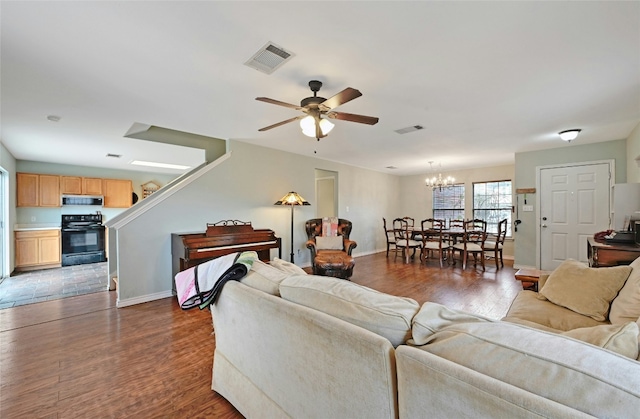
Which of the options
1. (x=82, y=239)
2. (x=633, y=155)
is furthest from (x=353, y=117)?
(x=82, y=239)

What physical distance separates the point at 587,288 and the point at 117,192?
854 centimetres

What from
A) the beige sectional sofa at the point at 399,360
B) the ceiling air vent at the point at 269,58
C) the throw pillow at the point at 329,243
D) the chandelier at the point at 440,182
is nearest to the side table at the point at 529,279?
the beige sectional sofa at the point at 399,360

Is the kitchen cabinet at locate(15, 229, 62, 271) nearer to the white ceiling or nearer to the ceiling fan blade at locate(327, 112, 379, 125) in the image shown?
the white ceiling

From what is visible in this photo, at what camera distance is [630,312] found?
1.52m

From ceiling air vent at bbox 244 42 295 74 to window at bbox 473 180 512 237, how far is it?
670 cm

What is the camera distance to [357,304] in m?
1.07

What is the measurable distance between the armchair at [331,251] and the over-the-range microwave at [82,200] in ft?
16.8

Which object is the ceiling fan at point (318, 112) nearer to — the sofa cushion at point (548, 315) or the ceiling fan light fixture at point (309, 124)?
the ceiling fan light fixture at point (309, 124)

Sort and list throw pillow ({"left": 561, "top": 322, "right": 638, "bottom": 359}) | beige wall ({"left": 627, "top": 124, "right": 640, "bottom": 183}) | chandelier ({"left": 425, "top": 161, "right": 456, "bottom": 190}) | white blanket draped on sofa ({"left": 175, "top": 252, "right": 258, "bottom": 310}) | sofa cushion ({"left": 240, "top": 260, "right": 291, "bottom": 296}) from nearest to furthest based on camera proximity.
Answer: throw pillow ({"left": 561, "top": 322, "right": 638, "bottom": 359}) → sofa cushion ({"left": 240, "top": 260, "right": 291, "bottom": 296}) → white blanket draped on sofa ({"left": 175, "top": 252, "right": 258, "bottom": 310}) → beige wall ({"left": 627, "top": 124, "right": 640, "bottom": 183}) → chandelier ({"left": 425, "top": 161, "right": 456, "bottom": 190})

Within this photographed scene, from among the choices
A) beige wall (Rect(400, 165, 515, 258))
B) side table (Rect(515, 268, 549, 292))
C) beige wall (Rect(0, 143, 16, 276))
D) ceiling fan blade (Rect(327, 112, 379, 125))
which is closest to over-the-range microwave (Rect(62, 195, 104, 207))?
beige wall (Rect(0, 143, 16, 276))

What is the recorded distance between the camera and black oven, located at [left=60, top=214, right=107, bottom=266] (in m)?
5.90

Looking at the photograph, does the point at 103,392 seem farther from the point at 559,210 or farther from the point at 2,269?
the point at 559,210

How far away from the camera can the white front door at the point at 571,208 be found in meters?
4.66

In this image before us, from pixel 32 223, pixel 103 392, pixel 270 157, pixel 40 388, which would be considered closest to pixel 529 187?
pixel 270 157
